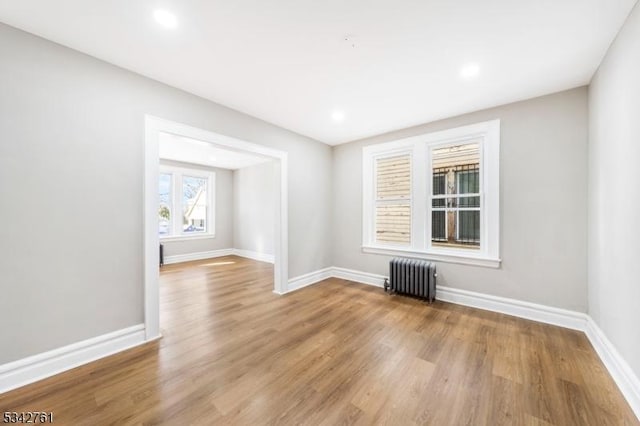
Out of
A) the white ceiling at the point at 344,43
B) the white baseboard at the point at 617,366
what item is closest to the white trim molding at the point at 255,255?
the white ceiling at the point at 344,43

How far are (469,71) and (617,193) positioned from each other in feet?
5.23

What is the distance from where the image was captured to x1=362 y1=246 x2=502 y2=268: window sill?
316cm

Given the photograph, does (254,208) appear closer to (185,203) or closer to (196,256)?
(185,203)

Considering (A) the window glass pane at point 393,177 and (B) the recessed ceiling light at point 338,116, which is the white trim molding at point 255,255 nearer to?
(A) the window glass pane at point 393,177

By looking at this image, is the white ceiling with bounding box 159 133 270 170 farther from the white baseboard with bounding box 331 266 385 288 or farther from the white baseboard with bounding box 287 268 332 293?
the white baseboard with bounding box 331 266 385 288

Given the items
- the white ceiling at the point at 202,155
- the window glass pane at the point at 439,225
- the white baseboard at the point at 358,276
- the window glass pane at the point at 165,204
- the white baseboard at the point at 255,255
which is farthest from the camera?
the white baseboard at the point at 255,255

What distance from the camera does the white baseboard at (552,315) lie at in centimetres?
166

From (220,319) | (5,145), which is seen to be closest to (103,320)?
(220,319)

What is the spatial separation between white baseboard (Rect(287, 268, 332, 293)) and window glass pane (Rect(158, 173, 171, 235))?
14.5ft

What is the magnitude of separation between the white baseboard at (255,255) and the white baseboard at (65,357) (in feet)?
13.5

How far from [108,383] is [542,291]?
4390 millimetres

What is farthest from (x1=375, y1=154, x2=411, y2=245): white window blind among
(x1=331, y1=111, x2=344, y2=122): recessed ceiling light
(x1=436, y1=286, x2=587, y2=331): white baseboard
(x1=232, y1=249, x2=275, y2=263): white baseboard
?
(x1=232, y1=249, x2=275, y2=263): white baseboard

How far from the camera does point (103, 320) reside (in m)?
2.17

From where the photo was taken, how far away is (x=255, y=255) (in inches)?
271
